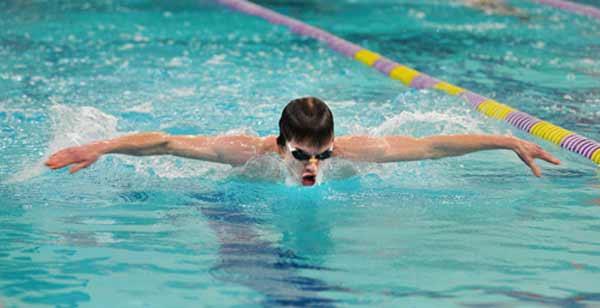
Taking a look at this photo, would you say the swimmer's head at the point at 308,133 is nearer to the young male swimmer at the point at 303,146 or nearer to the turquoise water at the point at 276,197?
the young male swimmer at the point at 303,146

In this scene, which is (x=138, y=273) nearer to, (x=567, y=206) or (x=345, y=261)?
(x=345, y=261)

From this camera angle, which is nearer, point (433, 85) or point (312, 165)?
point (312, 165)

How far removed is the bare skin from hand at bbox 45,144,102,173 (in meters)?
0.07

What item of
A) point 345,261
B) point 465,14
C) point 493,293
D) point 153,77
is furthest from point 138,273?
point 465,14

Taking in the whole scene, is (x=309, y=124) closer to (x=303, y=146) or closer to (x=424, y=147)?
(x=303, y=146)

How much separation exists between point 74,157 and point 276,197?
91cm

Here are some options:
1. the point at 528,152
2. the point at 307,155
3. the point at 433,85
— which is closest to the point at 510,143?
the point at 528,152

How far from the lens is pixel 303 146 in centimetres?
358

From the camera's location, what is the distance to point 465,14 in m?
10.4

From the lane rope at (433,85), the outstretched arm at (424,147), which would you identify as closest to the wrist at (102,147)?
the outstretched arm at (424,147)

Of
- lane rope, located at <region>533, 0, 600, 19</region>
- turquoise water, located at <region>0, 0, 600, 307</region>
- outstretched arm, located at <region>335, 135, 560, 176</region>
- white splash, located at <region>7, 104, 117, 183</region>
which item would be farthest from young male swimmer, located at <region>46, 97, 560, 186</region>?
lane rope, located at <region>533, 0, 600, 19</region>

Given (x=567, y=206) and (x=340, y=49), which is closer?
(x=567, y=206)

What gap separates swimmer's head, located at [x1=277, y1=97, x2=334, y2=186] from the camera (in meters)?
3.57

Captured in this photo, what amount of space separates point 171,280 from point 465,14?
7.86 m
